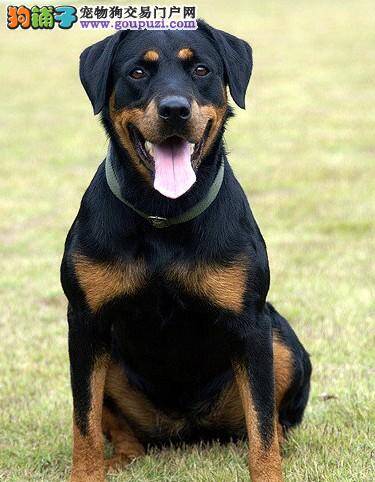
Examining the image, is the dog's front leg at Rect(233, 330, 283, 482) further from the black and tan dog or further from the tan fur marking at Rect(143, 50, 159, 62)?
the tan fur marking at Rect(143, 50, 159, 62)

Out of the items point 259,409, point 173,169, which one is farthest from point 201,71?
point 259,409

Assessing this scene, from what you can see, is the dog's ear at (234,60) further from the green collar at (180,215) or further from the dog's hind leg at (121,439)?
the dog's hind leg at (121,439)

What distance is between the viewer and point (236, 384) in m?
4.89

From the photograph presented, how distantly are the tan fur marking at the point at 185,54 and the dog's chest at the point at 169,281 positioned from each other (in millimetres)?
926

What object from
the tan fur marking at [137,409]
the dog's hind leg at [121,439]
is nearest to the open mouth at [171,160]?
the tan fur marking at [137,409]

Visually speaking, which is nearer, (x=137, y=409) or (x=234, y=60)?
(x=234, y=60)

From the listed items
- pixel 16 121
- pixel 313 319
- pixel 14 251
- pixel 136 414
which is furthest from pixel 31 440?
pixel 16 121

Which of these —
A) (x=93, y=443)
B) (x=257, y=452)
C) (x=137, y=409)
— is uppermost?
(x=257, y=452)

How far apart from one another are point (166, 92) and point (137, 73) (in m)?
0.27

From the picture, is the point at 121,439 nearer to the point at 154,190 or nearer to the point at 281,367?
the point at 281,367

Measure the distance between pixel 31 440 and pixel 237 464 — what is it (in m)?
1.21

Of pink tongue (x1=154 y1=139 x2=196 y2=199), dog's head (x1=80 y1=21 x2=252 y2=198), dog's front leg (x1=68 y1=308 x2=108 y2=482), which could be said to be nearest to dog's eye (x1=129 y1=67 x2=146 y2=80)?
dog's head (x1=80 y1=21 x2=252 y2=198)

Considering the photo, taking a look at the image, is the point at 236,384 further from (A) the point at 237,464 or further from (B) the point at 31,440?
(B) the point at 31,440

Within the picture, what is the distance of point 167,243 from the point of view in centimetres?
440
